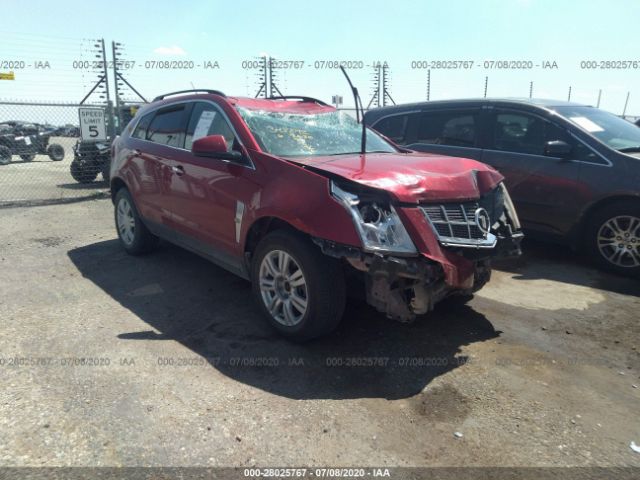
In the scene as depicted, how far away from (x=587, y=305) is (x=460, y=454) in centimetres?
256

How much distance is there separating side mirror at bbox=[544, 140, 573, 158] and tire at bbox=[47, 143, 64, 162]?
17.5 m

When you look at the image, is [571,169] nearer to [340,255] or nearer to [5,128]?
[340,255]

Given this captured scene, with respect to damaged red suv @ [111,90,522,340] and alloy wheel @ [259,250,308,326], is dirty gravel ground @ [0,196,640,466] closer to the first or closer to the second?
alloy wheel @ [259,250,308,326]

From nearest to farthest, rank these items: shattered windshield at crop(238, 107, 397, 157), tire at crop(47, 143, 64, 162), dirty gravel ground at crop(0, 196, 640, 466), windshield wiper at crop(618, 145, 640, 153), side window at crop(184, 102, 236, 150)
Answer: dirty gravel ground at crop(0, 196, 640, 466) → shattered windshield at crop(238, 107, 397, 157) → side window at crop(184, 102, 236, 150) → windshield wiper at crop(618, 145, 640, 153) → tire at crop(47, 143, 64, 162)

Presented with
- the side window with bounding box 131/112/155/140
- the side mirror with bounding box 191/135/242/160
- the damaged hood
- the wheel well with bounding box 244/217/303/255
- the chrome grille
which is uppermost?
the side window with bounding box 131/112/155/140

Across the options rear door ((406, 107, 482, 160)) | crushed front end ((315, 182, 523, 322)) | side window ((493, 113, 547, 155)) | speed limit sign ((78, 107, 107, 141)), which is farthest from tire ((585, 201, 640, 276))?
speed limit sign ((78, 107, 107, 141))

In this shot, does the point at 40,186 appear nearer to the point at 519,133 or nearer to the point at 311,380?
the point at 519,133

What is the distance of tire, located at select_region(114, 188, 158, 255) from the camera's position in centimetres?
555

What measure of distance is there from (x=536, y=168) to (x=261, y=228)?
3471 millimetres

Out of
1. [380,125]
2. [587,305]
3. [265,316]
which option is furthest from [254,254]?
[380,125]

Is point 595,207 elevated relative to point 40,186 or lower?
elevated

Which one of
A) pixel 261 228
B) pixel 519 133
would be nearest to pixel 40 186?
pixel 261 228

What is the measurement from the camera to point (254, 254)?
3697mm

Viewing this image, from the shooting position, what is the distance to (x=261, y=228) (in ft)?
12.3
